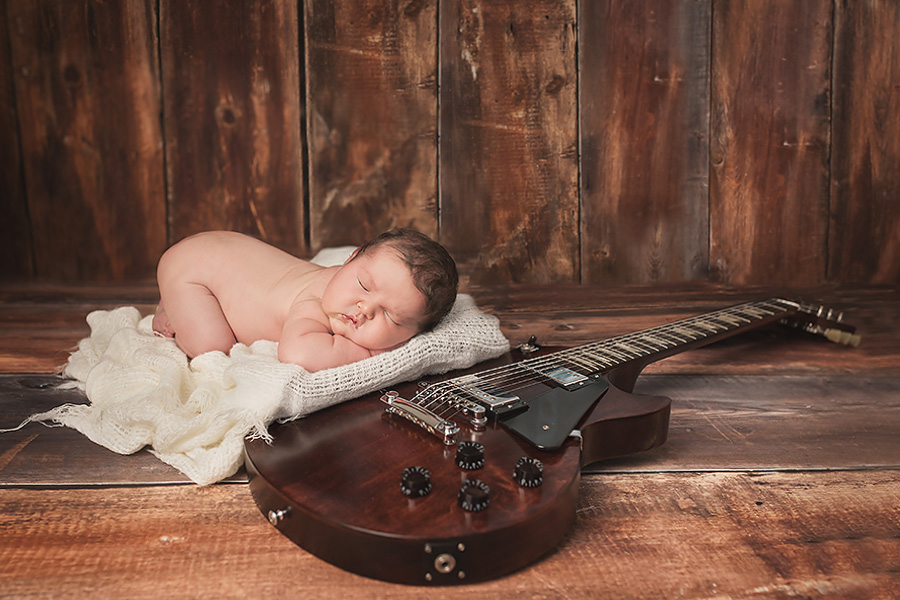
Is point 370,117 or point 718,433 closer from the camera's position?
point 718,433

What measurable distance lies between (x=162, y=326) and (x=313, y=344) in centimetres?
41

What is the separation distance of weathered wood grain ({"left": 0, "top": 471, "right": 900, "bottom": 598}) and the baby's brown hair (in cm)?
35

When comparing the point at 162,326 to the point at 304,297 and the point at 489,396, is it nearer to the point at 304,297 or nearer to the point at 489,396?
the point at 304,297

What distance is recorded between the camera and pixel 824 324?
1472mm

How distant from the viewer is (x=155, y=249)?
193 cm

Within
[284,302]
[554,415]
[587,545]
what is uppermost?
[284,302]

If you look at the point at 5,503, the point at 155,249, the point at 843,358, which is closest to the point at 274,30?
the point at 155,249

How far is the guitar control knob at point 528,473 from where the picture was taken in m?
0.79

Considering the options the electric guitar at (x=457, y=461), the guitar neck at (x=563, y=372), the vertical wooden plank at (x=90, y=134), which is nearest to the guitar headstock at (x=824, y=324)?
the guitar neck at (x=563, y=372)

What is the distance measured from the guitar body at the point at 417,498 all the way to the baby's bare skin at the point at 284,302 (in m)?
0.15

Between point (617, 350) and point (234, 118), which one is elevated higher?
point (234, 118)

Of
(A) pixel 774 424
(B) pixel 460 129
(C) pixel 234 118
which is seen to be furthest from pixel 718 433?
(C) pixel 234 118

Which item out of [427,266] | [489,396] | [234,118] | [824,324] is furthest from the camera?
[234,118]

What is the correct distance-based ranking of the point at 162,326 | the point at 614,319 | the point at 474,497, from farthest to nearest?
1. the point at 614,319
2. the point at 162,326
3. the point at 474,497
